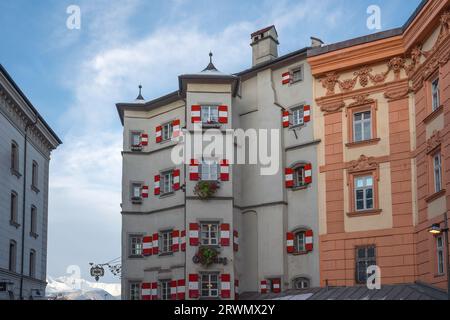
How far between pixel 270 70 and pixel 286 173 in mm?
5842

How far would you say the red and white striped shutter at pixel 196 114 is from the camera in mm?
36312

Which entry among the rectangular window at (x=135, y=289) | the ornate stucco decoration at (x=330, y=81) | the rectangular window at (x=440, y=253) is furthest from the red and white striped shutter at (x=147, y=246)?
the rectangular window at (x=440, y=253)

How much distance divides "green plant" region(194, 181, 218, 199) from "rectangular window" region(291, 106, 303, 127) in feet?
16.8

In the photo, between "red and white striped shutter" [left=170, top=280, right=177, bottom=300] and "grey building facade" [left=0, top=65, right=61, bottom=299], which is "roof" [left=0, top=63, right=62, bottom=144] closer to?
"grey building facade" [left=0, top=65, right=61, bottom=299]

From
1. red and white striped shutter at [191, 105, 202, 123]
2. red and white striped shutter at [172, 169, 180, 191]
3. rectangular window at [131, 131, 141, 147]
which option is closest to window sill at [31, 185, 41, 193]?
rectangular window at [131, 131, 141, 147]

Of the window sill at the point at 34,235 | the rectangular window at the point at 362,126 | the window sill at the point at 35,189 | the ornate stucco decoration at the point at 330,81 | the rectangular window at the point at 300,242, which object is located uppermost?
the ornate stucco decoration at the point at 330,81

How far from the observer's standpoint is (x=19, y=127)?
38.4 m

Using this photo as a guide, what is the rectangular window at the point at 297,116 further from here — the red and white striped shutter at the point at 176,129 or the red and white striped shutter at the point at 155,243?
the red and white striped shutter at the point at 155,243

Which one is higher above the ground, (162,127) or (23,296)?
(162,127)

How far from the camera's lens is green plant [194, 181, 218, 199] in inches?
1378

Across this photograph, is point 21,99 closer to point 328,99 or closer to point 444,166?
point 328,99

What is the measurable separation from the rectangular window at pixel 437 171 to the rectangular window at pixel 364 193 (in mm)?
3902

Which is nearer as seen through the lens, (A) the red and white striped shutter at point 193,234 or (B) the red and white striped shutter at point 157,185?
(A) the red and white striped shutter at point 193,234
